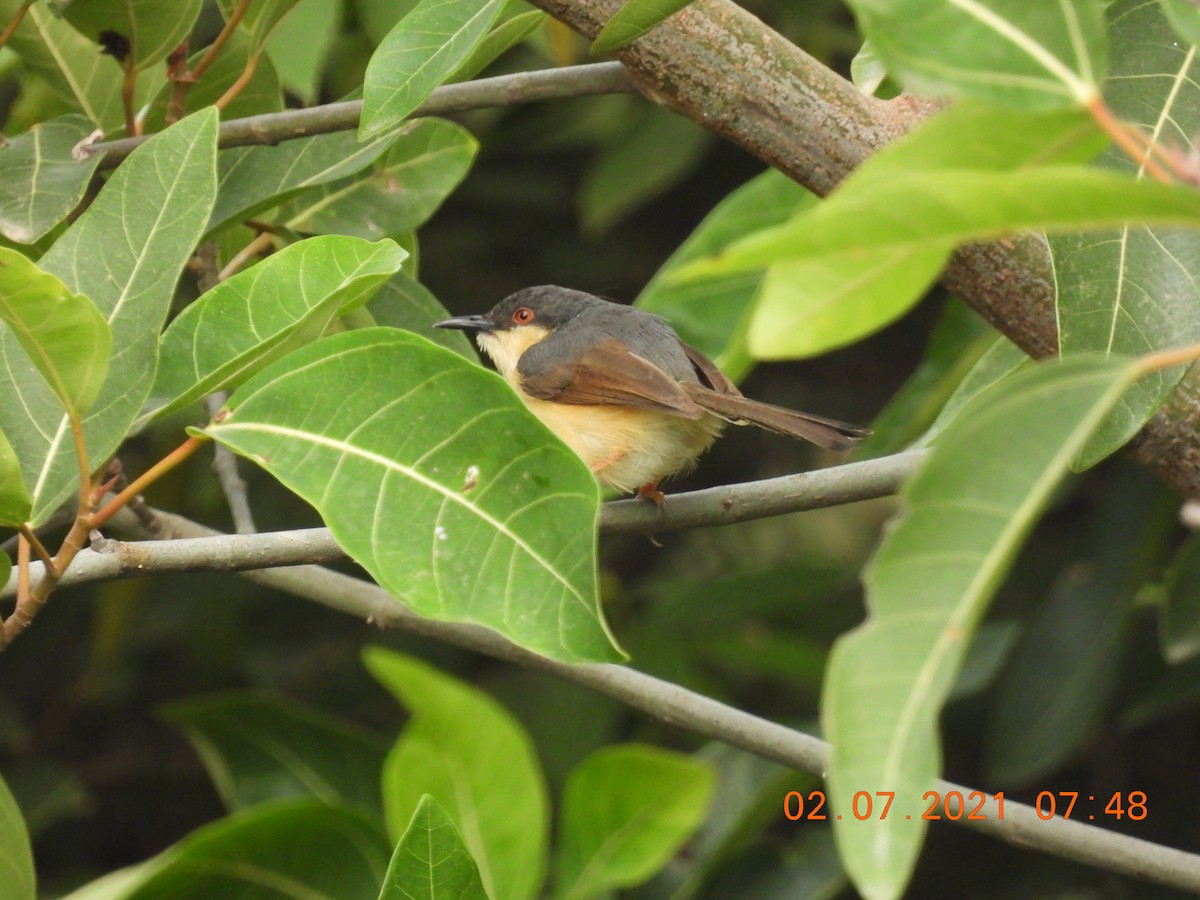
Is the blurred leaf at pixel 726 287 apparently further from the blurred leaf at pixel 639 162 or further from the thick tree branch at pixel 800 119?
the blurred leaf at pixel 639 162

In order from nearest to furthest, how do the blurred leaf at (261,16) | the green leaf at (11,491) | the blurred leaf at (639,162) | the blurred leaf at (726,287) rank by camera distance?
the green leaf at (11,491)
the blurred leaf at (261,16)
the blurred leaf at (726,287)
the blurred leaf at (639,162)

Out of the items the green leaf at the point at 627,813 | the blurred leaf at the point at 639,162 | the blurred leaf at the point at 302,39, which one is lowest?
the green leaf at the point at 627,813

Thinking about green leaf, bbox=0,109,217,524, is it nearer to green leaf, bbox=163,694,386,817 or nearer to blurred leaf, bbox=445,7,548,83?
blurred leaf, bbox=445,7,548,83

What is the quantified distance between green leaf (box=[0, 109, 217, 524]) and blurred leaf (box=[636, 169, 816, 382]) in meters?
1.17

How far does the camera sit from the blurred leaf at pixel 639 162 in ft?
14.7

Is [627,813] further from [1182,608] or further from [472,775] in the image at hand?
[1182,608]

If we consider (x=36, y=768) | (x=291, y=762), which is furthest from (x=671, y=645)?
(x=36, y=768)

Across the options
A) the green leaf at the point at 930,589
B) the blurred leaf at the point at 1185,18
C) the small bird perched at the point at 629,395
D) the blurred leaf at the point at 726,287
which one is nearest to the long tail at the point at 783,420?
the small bird perched at the point at 629,395

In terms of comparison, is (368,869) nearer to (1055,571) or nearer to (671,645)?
(671,645)

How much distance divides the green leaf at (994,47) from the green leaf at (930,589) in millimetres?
310

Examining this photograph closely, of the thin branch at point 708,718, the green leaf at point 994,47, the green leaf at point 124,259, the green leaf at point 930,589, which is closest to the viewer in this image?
the green leaf at point 930,589

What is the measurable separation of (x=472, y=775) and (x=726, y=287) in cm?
172

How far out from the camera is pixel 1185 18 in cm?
142

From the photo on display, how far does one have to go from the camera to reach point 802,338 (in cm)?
120
